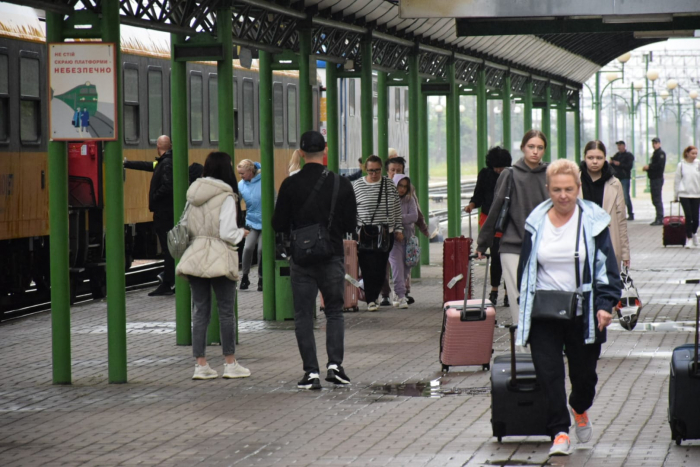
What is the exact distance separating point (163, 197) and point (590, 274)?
33.8 ft

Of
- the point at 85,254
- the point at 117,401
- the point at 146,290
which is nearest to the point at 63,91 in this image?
the point at 117,401

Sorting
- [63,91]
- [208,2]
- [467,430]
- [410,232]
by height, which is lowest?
[467,430]

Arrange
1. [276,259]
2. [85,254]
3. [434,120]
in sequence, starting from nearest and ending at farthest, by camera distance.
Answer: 1. [276,259]
2. [85,254]
3. [434,120]

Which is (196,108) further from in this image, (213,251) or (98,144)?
(213,251)

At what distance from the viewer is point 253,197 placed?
17.4 metres

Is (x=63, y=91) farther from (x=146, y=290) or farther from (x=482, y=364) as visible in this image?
(x=146, y=290)

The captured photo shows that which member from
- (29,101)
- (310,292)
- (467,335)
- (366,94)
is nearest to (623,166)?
(366,94)

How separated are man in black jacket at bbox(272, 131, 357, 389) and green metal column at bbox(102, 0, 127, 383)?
1.28m

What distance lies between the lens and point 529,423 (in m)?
7.44

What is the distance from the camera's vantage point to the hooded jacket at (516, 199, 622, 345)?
6941 millimetres

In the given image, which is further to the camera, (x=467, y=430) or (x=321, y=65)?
(x=321, y=65)

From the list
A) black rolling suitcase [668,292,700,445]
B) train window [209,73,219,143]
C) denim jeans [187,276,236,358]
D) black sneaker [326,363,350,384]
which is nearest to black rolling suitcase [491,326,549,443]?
black rolling suitcase [668,292,700,445]

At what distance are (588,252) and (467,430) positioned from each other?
5.29 feet

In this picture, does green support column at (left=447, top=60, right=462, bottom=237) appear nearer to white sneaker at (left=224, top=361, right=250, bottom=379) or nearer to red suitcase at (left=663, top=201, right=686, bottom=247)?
red suitcase at (left=663, top=201, right=686, bottom=247)
